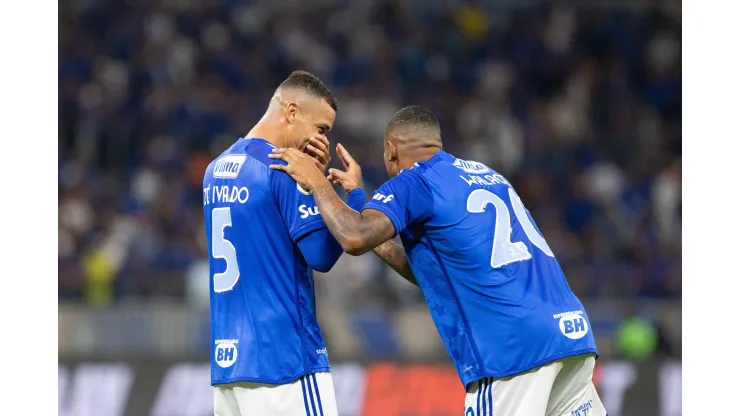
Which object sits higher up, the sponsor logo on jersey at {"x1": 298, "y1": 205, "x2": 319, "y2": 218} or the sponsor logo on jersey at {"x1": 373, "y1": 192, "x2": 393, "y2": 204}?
the sponsor logo on jersey at {"x1": 373, "y1": 192, "x2": 393, "y2": 204}

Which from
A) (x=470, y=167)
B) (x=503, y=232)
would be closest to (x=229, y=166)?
(x=470, y=167)

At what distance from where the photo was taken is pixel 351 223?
177 inches

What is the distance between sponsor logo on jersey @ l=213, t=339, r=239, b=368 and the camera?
14.7 ft

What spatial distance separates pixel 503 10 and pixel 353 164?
14885 millimetres

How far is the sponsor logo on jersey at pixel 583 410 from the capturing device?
489cm

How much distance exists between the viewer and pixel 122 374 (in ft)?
35.6

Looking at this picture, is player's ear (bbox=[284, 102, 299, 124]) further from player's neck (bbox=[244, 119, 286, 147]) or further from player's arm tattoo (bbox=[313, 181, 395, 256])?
player's arm tattoo (bbox=[313, 181, 395, 256])

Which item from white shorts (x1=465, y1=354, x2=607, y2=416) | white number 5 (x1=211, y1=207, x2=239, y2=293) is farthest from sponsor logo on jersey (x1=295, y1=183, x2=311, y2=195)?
white shorts (x1=465, y1=354, x2=607, y2=416)

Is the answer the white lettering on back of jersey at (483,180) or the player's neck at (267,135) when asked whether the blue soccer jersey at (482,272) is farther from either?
the player's neck at (267,135)

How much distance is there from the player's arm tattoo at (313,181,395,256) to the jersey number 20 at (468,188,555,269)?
49 cm

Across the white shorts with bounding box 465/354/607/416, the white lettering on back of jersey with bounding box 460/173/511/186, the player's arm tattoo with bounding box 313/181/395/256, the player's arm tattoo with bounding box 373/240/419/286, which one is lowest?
the white shorts with bounding box 465/354/607/416

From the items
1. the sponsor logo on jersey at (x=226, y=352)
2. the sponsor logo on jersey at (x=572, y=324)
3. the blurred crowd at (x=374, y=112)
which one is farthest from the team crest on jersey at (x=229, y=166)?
the blurred crowd at (x=374, y=112)
